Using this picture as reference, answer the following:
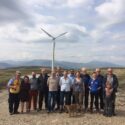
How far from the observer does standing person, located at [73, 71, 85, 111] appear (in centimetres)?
1656

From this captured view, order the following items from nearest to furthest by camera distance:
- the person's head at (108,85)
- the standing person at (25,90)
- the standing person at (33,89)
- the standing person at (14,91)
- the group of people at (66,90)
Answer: the person's head at (108,85)
the group of people at (66,90)
the standing person at (14,91)
the standing person at (25,90)
the standing person at (33,89)

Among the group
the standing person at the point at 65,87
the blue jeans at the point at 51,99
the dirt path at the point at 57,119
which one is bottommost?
the dirt path at the point at 57,119

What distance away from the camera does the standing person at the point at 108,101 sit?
1609 cm

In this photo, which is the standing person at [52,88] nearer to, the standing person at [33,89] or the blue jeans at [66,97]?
the blue jeans at [66,97]

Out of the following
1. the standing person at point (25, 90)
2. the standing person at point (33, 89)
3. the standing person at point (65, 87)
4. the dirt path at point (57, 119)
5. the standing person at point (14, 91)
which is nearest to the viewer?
the dirt path at point (57, 119)

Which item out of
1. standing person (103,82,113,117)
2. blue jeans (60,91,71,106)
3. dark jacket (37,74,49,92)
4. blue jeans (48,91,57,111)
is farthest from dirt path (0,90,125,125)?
dark jacket (37,74,49,92)

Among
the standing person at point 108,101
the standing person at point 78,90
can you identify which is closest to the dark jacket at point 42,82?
the standing person at point 78,90

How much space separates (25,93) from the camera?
56.0 ft

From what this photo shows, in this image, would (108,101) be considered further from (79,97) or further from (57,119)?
(57,119)

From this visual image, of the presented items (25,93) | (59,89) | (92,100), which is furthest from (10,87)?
(92,100)

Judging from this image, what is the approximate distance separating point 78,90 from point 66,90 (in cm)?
58

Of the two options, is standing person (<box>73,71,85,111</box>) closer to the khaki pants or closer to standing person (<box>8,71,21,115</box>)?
the khaki pants

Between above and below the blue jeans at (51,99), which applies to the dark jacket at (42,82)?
above

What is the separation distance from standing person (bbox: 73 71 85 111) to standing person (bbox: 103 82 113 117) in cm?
122
